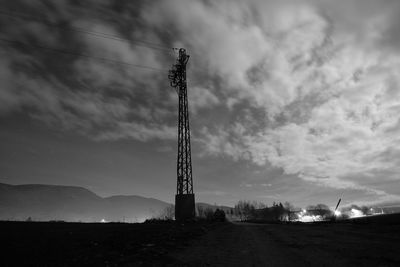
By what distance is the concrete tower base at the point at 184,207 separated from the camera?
36.9 metres

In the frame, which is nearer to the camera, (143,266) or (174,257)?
(143,266)

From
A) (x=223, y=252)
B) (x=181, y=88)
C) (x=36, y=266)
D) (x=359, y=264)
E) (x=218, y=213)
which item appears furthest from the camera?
(x=218, y=213)

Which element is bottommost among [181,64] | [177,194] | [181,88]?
[177,194]

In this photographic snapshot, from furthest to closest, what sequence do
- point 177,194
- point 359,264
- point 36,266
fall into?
1. point 177,194
2. point 359,264
3. point 36,266

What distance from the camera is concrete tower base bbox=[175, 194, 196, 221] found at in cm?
3691

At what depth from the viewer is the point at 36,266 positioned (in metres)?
6.93

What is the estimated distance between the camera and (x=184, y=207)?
37656 millimetres

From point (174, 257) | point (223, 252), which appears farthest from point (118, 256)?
point (223, 252)

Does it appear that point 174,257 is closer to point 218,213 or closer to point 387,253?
→ point 387,253

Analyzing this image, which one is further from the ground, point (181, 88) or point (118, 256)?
point (181, 88)

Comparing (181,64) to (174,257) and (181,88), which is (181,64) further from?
(174,257)

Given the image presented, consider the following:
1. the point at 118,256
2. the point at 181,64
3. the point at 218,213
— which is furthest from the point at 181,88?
the point at 118,256

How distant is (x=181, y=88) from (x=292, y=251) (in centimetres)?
3639

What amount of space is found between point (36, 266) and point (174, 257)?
4.84 m
